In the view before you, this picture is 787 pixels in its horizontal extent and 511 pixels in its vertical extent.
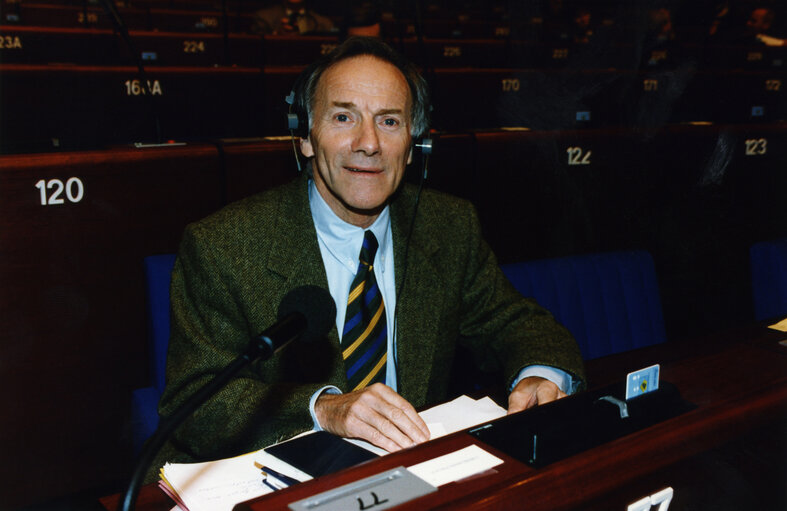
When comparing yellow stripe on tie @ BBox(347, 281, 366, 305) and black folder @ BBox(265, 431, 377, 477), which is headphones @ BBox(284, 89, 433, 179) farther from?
black folder @ BBox(265, 431, 377, 477)

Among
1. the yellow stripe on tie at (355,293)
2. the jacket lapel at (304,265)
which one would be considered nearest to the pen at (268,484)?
the jacket lapel at (304,265)

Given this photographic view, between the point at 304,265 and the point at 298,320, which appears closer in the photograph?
the point at 298,320

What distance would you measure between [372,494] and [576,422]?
296mm

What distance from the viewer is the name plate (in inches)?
24.3

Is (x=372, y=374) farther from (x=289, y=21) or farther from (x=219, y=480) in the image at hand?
(x=289, y=21)

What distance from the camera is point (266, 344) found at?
2.29 ft

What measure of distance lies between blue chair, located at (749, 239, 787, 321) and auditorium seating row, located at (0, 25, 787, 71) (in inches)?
103

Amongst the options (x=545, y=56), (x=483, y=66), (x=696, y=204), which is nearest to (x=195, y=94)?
(x=696, y=204)

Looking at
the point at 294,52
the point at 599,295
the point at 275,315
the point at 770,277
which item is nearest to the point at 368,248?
the point at 275,315

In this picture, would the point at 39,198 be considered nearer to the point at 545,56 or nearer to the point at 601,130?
the point at 601,130

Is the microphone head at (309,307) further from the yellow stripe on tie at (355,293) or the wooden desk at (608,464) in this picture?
the yellow stripe on tie at (355,293)

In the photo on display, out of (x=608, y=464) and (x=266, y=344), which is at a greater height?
(x=266, y=344)

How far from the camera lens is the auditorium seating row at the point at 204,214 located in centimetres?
195

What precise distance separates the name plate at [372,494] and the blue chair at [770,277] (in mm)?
1715
